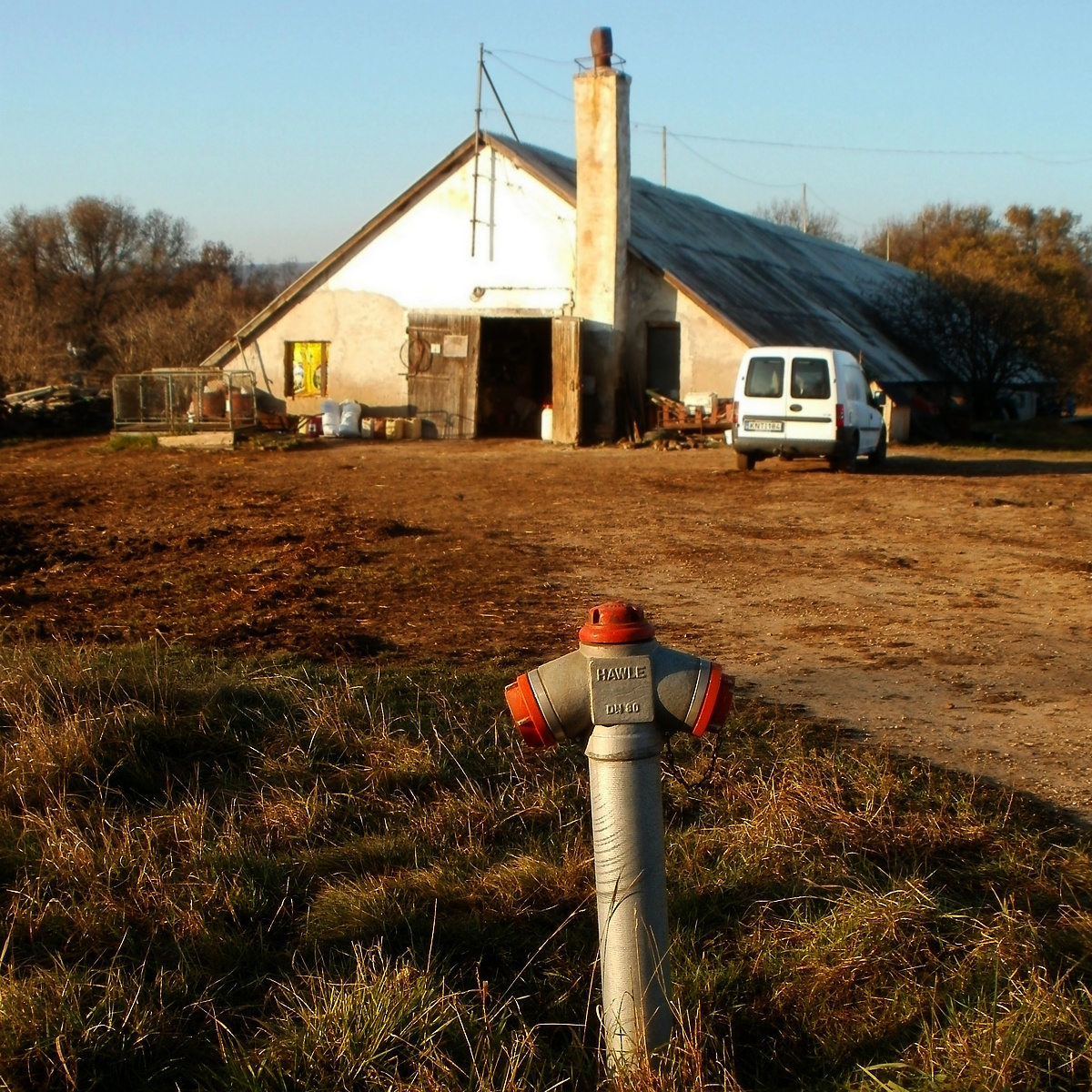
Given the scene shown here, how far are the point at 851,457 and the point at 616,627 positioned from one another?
17418 millimetres

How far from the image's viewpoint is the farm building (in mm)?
26859

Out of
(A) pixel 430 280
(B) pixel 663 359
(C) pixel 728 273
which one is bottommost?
(B) pixel 663 359

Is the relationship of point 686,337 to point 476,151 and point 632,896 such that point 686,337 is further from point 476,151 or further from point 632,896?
point 632,896

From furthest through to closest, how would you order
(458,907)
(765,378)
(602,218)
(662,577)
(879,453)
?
(602,218) → (879,453) → (765,378) → (662,577) → (458,907)

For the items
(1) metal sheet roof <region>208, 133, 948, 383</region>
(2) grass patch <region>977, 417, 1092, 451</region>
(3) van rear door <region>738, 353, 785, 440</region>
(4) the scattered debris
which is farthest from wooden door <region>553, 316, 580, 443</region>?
(4) the scattered debris

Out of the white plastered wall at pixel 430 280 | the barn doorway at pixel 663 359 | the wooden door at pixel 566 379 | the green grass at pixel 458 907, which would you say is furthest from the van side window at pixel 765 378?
the green grass at pixel 458 907

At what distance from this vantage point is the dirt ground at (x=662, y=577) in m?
7.50

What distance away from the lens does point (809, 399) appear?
20.0 meters

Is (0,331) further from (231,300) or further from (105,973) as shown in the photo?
(105,973)

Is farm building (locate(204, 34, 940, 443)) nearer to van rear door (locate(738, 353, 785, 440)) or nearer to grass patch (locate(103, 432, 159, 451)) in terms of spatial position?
grass patch (locate(103, 432, 159, 451))

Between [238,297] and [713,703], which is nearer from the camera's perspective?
A: [713,703]

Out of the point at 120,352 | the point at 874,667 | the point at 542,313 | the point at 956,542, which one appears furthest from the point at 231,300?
the point at 874,667

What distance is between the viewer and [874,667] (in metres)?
7.98

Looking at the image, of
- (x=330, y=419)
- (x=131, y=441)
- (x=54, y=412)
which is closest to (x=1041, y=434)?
(x=330, y=419)
